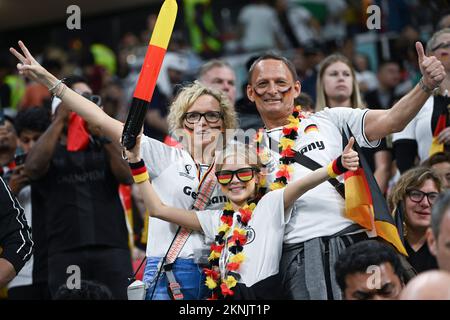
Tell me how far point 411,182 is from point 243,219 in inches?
56.2

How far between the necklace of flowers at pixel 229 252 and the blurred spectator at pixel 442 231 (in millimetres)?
1527

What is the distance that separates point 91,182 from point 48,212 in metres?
0.43

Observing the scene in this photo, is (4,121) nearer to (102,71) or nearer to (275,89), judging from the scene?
(275,89)

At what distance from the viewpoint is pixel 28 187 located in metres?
7.91

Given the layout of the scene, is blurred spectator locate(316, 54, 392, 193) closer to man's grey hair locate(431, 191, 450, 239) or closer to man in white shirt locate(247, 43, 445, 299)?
man in white shirt locate(247, 43, 445, 299)

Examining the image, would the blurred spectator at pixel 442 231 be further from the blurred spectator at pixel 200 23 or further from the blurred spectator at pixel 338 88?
the blurred spectator at pixel 200 23

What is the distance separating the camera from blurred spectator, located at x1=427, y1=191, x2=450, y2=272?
162 inches

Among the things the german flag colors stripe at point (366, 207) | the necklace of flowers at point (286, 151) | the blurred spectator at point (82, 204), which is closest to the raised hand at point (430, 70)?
the german flag colors stripe at point (366, 207)

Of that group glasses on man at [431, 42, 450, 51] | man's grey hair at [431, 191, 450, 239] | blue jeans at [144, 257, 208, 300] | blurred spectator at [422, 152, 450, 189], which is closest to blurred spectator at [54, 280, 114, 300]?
blue jeans at [144, 257, 208, 300]

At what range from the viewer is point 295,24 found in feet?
45.0

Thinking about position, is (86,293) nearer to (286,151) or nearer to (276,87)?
(286,151)

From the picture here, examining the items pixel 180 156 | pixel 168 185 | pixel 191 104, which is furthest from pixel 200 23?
pixel 168 185

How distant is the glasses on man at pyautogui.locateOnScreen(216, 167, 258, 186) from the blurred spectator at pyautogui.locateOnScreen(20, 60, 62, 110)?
215 inches
